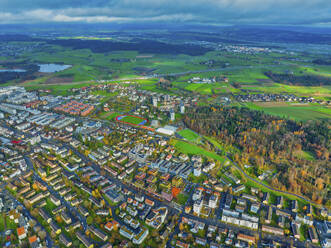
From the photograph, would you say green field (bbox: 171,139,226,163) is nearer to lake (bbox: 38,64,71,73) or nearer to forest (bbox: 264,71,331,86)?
forest (bbox: 264,71,331,86)

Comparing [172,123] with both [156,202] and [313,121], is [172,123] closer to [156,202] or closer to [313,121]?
[156,202]

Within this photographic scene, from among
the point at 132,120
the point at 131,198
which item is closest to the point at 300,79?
the point at 132,120

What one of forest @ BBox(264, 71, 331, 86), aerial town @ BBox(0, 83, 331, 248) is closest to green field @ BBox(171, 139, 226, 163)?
aerial town @ BBox(0, 83, 331, 248)

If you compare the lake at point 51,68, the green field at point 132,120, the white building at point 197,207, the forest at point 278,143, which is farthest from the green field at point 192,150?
the lake at point 51,68

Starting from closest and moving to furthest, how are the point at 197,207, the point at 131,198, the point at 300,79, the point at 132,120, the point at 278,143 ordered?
the point at 197,207
the point at 131,198
the point at 278,143
the point at 132,120
the point at 300,79

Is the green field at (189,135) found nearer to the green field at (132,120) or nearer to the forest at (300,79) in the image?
the green field at (132,120)

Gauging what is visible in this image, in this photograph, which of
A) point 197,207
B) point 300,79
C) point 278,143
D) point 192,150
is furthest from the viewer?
point 300,79

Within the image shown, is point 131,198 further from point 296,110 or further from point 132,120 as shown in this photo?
point 296,110
